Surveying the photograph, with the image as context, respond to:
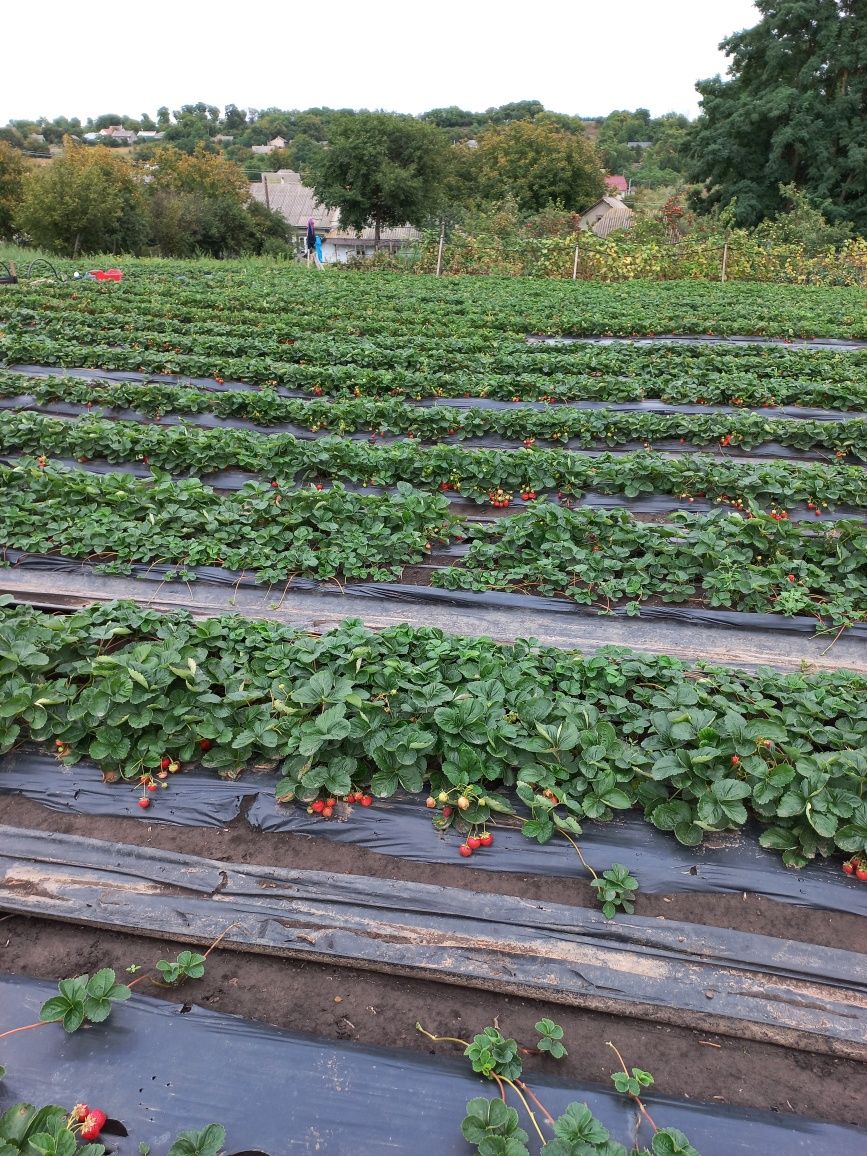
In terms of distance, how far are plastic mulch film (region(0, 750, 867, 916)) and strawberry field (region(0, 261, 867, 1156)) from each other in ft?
0.04

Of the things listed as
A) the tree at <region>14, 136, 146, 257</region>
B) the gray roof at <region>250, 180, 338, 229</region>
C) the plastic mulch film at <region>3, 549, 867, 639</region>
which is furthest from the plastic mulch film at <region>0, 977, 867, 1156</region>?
the gray roof at <region>250, 180, 338, 229</region>

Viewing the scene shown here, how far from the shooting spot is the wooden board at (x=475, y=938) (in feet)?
6.81

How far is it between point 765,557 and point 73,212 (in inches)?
1174

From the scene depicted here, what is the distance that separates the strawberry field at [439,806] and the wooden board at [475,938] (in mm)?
11

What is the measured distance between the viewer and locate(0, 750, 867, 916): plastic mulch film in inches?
95.3

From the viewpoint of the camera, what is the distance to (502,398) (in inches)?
310

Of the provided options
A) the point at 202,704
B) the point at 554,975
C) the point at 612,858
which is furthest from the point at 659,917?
the point at 202,704

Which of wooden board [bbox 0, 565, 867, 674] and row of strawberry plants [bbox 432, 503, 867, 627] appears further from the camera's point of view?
row of strawberry plants [bbox 432, 503, 867, 627]

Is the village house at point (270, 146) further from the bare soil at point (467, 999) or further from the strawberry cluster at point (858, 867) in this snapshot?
the strawberry cluster at point (858, 867)

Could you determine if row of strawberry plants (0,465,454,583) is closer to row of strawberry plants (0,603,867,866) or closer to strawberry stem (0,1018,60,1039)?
row of strawberry plants (0,603,867,866)

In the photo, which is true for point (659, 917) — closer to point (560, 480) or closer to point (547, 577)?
point (547, 577)

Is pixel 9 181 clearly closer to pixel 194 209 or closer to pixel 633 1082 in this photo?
pixel 194 209

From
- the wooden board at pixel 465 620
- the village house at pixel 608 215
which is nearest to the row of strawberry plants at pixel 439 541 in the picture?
the wooden board at pixel 465 620

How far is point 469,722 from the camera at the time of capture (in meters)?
2.72
